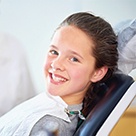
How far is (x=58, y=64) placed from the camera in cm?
86

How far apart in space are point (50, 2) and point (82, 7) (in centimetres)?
14

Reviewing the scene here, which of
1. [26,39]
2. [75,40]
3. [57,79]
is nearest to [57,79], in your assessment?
[57,79]

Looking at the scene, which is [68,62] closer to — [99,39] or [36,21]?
[99,39]

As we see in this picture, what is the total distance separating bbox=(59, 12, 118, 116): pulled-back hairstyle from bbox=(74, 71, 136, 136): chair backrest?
5 centimetres

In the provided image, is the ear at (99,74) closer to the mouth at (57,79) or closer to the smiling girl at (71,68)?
the smiling girl at (71,68)

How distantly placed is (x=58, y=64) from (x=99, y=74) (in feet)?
0.51

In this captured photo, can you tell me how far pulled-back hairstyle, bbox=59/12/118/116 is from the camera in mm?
874

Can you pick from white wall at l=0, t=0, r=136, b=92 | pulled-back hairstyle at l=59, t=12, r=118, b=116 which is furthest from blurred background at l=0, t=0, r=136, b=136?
pulled-back hairstyle at l=59, t=12, r=118, b=116

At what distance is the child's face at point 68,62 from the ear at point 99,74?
0.03m

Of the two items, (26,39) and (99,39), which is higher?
(99,39)

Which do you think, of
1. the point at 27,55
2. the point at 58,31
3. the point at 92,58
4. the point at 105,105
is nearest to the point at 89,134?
the point at 105,105

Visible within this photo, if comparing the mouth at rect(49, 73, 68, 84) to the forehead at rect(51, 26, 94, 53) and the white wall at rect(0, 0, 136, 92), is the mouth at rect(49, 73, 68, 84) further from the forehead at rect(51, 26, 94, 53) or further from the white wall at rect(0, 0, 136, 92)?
the white wall at rect(0, 0, 136, 92)

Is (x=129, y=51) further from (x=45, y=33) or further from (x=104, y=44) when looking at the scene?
Result: (x=45, y=33)

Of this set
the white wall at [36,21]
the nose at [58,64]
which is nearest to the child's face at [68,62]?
the nose at [58,64]
